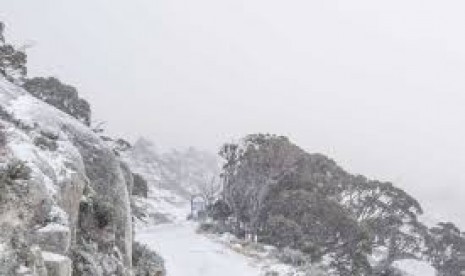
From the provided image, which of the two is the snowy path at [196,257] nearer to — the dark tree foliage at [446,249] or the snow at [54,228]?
the snow at [54,228]

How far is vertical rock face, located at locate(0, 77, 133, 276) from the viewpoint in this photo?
863 centimetres

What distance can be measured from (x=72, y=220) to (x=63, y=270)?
6.23 ft

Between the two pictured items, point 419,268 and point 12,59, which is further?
point 419,268

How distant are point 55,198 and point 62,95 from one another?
42.8m

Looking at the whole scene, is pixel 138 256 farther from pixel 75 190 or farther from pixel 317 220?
pixel 317 220

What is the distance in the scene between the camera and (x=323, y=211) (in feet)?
151

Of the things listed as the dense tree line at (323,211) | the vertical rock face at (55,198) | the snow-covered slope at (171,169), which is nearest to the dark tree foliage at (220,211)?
the dense tree line at (323,211)

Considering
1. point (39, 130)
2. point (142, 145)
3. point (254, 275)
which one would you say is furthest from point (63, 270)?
point (142, 145)

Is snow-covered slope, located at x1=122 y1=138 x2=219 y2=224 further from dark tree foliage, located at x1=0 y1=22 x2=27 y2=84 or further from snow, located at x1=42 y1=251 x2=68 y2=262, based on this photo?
snow, located at x1=42 y1=251 x2=68 y2=262

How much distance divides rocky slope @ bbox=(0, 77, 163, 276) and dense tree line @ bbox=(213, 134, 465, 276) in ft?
97.2

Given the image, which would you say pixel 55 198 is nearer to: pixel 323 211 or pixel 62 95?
pixel 323 211

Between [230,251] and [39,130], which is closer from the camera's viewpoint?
[39,130]

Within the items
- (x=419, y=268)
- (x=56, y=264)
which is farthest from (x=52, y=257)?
(x=419, y=268)

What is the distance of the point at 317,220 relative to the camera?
46.2m
